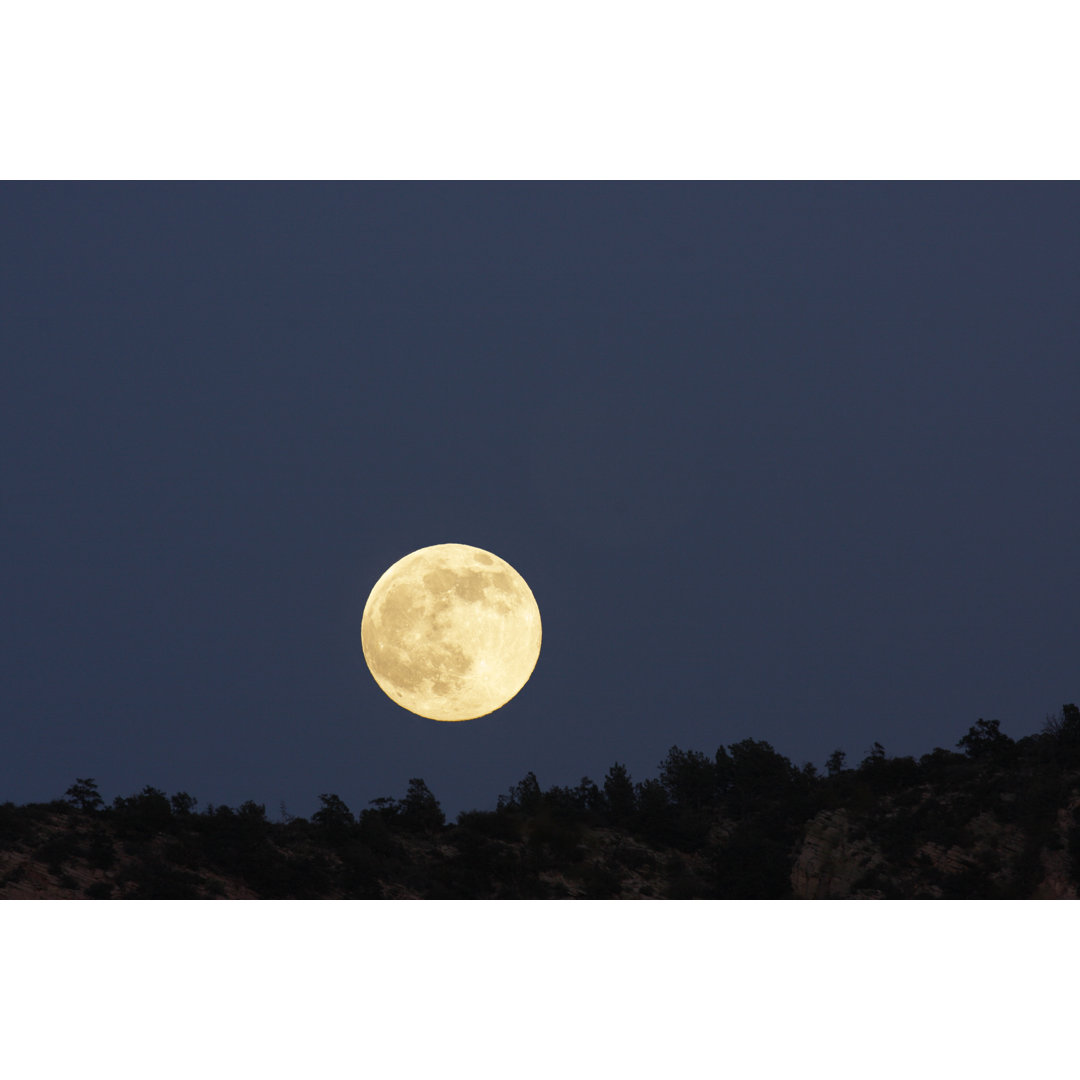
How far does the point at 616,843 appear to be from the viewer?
33469 mm

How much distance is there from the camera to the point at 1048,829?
28.4 meters

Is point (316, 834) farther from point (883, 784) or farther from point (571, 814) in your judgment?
point (883, 784)

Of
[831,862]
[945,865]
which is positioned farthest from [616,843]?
[945,865]

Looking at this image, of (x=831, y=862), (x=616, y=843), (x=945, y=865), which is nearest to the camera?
(x=945, y=865)

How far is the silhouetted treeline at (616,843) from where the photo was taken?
27172 millimetres

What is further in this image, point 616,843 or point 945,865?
point 616,843

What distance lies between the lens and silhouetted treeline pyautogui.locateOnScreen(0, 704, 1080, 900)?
27.2 metres

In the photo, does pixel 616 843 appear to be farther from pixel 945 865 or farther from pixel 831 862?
pixel 945 865

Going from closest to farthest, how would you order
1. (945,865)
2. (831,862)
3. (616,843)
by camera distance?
(945,865) → (831,862) → (616,843)

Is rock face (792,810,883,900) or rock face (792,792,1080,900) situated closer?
rock face (792,792,1080,900)

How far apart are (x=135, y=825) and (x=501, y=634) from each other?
16.4m

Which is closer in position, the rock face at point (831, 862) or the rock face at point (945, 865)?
the rock face at point (945, 865)

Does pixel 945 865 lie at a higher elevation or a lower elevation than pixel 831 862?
higher

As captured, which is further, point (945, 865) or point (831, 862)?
point (831, 862)
